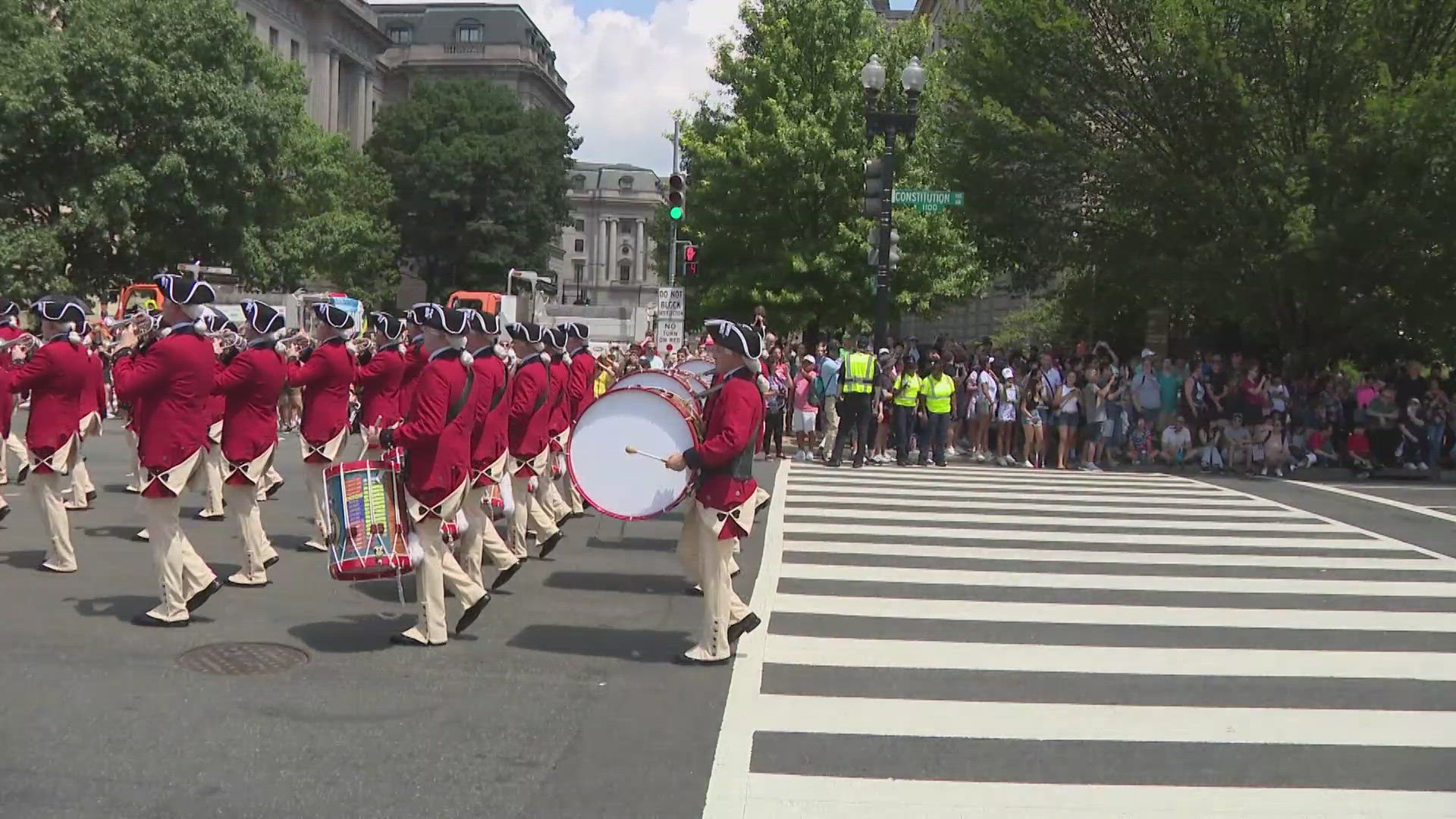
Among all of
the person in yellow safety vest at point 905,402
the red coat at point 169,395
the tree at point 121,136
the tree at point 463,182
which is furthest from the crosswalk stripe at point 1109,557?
the tree at point 463,182

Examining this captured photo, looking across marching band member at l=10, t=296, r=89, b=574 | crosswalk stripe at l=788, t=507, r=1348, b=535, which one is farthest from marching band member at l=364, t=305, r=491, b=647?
crosswalk stripe at l=788, t=507, r=1348, b=535

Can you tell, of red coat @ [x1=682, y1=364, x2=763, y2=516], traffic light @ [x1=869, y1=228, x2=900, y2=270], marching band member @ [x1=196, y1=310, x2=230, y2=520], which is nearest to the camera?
red coat @ [x1=682, y1=364, x2=763, y2=516]

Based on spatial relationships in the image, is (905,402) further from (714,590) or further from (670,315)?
(714,590)

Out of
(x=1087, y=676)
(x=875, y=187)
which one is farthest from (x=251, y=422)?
(x=875, y=187)

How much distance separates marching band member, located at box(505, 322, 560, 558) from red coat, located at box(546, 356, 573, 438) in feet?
1.36

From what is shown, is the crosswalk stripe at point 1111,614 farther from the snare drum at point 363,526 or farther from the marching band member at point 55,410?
the marching band member at point 55,410

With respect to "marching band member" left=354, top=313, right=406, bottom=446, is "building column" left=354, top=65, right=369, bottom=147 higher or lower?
higher

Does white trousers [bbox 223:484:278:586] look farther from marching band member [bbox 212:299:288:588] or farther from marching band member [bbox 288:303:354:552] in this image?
marching band member [bbox 288:303:354:552]

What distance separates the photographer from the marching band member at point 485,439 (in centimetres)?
852

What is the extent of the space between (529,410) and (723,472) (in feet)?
10.7

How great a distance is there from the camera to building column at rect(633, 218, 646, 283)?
472ft

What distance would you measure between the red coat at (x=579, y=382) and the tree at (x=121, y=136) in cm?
2388

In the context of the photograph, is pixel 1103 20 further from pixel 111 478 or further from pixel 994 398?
pixel 111 478

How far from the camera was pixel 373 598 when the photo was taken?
921cm
